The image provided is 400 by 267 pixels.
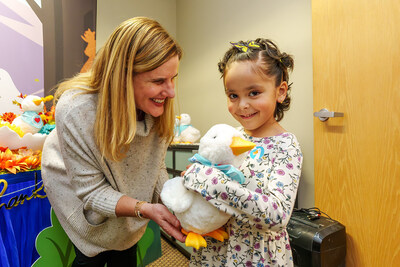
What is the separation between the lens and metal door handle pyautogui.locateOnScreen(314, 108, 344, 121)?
1.14m

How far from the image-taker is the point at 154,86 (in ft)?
2.49

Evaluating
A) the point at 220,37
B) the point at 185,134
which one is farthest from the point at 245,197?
the point at 220,37

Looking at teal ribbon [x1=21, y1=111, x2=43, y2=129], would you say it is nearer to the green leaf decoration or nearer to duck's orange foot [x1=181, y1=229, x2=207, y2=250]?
the green leaf decoration

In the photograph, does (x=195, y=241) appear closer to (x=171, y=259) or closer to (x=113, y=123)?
(x=113, y=123)

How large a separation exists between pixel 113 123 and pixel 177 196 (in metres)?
0.34

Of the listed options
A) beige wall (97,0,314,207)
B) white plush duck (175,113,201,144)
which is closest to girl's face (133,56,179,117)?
beige wall (97,0,314,207)

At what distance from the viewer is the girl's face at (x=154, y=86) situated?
0.75 meters

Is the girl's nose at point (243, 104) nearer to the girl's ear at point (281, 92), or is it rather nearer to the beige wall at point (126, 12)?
the girl's ear at point (281, 92)

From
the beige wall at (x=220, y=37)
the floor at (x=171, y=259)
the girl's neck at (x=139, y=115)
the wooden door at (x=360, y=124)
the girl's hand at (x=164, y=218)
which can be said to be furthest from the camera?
the floor at (x=171, y=259)

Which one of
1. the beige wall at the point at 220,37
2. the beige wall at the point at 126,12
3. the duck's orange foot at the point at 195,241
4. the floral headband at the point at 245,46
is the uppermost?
the beige wall at the point at 126,12

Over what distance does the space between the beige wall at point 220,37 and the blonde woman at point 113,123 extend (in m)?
0.22

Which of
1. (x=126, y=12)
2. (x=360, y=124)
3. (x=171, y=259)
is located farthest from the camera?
(x=126, y=12)

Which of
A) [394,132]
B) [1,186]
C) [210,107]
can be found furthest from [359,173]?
[1,186]

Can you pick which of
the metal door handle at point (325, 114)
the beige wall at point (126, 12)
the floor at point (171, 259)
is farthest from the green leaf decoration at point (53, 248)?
the beige wall at point (126, 12)
